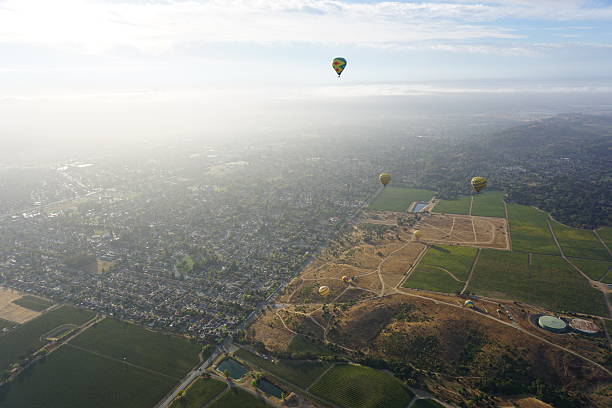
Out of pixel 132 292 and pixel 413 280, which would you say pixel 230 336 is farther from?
pixel 413 280

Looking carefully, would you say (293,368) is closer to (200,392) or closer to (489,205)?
(200,392)

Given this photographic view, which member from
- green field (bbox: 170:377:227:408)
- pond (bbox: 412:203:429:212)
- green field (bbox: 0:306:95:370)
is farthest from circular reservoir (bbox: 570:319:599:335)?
green field (bbox: 0:306:95:370)

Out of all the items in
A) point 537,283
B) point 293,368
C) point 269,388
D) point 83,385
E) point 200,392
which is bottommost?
point 537,283

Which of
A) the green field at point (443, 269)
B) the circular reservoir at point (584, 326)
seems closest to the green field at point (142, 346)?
the green field at point (443, 269)

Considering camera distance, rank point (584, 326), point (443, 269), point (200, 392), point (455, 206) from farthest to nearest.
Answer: point (455, 206) < point (443, 269) < point (584, 326) < point (200, 392)

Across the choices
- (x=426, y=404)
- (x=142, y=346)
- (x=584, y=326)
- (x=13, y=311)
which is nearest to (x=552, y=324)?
(x=584, y=326)

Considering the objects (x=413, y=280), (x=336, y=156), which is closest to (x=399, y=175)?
(x=336, y=156)

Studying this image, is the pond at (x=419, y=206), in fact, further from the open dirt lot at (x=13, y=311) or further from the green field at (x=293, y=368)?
the open dirt lot at (x=13, y=311)
